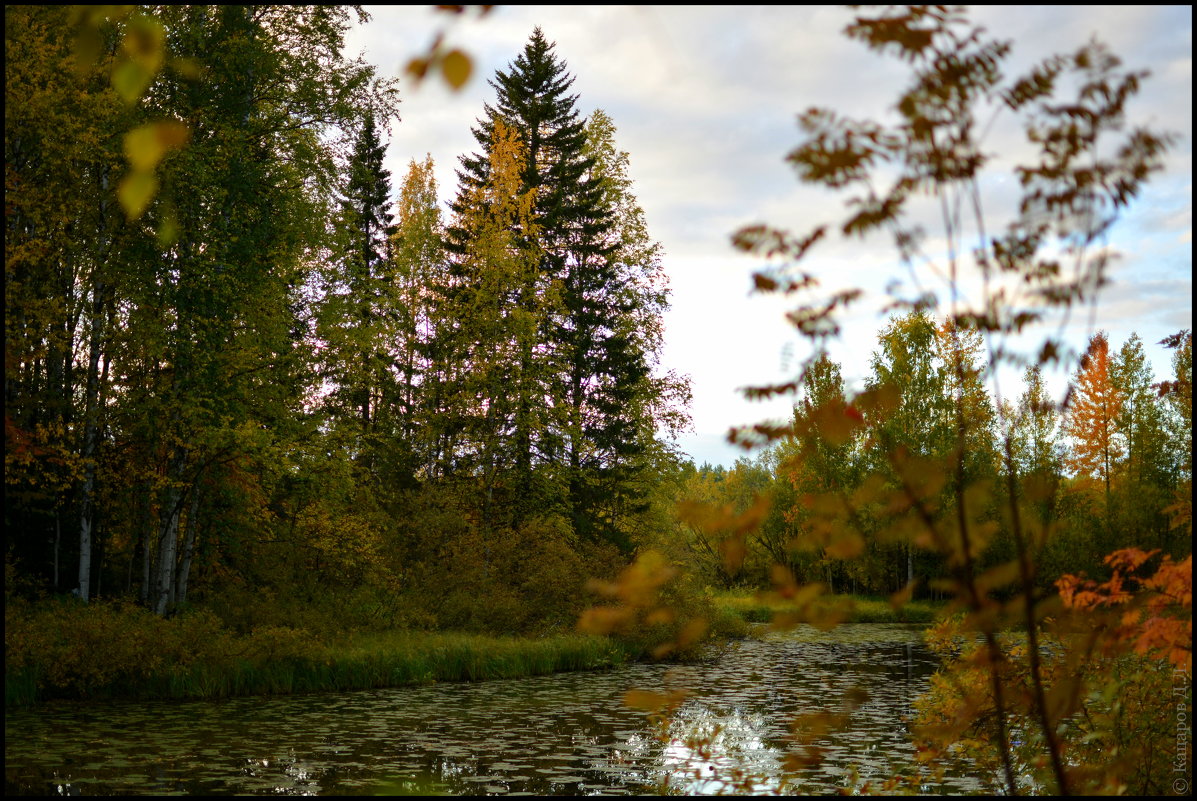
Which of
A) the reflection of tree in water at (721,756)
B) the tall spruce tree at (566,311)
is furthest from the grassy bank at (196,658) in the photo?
the tall spruce tree at (566,311)

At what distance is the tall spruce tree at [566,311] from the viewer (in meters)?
22.3

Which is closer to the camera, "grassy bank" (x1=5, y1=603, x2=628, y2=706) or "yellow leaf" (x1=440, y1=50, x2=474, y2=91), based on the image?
"yellow leaf" (x1=440, y1=50, x2=474, y2=91)

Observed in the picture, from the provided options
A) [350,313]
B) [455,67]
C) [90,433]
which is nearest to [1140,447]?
[350,313]

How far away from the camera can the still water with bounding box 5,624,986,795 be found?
7.71 metres

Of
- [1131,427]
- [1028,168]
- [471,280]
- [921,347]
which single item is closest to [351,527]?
[471,280]

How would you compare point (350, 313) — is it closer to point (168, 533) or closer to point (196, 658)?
point (168, 533)

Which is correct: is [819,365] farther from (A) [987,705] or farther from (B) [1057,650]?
(B) [1057,650]

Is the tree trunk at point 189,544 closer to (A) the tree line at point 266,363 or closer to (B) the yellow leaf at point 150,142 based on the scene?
(A) the tree line at point 266,363

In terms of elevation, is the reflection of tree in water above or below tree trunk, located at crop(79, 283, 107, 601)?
below

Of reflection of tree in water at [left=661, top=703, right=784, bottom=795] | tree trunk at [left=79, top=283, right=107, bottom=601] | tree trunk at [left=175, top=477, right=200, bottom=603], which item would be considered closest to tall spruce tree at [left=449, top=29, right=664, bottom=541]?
tree trunk at [left=175, top=477, right=200, bottom=603]

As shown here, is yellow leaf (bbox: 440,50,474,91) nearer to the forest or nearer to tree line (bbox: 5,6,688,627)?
the forest

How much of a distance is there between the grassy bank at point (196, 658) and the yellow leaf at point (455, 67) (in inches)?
453

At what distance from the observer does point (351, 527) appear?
616 inches

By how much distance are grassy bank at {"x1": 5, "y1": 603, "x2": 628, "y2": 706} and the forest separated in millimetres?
58
